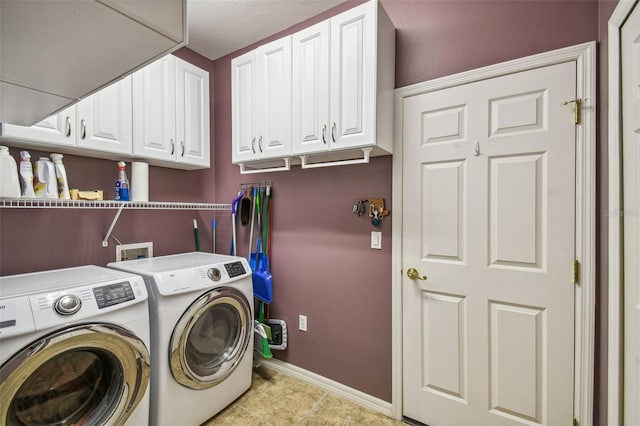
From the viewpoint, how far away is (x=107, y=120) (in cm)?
179

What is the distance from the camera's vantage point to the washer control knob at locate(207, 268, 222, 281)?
1.81 metres

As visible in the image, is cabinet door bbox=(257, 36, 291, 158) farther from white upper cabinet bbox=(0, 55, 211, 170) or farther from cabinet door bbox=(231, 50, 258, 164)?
white upper cabinet bbox=(0, 55, 211, 170)

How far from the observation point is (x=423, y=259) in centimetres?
178

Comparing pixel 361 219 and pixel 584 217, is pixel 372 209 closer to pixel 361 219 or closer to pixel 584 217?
pixel 361 219

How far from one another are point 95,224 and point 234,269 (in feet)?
3.27

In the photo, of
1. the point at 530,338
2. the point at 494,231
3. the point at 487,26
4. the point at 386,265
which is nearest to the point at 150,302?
the point at 386,265

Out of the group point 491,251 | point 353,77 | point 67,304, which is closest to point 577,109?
point 491,251

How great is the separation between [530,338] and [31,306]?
2240mm

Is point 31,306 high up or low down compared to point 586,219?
down

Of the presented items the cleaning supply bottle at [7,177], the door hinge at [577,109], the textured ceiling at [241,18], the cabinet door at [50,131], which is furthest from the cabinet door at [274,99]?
the door hinge at [577,109]

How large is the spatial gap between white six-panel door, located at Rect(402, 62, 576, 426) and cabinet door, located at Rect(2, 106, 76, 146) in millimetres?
1897
